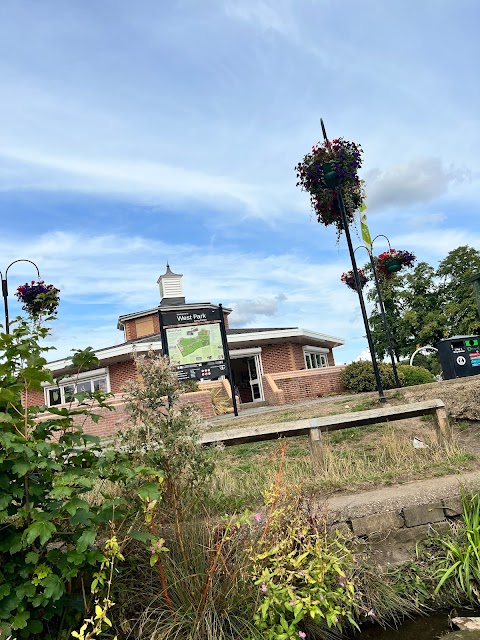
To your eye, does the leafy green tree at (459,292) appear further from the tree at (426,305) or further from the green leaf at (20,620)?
the green leaf at (20,620)

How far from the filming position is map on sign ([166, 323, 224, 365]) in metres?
13.0

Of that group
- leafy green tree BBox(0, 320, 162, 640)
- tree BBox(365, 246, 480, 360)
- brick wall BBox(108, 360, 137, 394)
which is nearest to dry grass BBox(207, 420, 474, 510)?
leafy green tree BBox(0, 320, 162, 640)

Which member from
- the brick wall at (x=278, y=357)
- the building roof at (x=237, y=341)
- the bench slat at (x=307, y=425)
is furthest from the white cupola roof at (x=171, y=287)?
the bench slat at (x=307, y=425)

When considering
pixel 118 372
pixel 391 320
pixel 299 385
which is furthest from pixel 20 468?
pixel 391 320

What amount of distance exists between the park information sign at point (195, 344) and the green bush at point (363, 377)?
8606 mm

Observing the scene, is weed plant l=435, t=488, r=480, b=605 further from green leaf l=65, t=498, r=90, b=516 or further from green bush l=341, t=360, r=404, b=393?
green bush l=341, t=360, r=404, b=393

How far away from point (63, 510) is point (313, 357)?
25475 mm

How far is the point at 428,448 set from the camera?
5.71 m

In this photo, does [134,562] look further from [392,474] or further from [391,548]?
[392,474]

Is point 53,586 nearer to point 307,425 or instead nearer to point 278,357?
point 307,425

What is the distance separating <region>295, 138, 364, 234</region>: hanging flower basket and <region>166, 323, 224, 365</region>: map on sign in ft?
15.4

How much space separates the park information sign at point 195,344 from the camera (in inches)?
511

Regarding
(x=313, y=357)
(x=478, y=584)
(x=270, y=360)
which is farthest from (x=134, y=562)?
(x=313, y=357)

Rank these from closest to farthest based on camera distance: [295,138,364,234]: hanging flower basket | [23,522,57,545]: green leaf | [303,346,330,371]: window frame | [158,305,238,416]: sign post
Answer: [23,522,57,545]: green leaf < [295,138,364,234]: hanging flower basket < [158,305,238,416]: sign post < [303,346,330,371]: window frame
